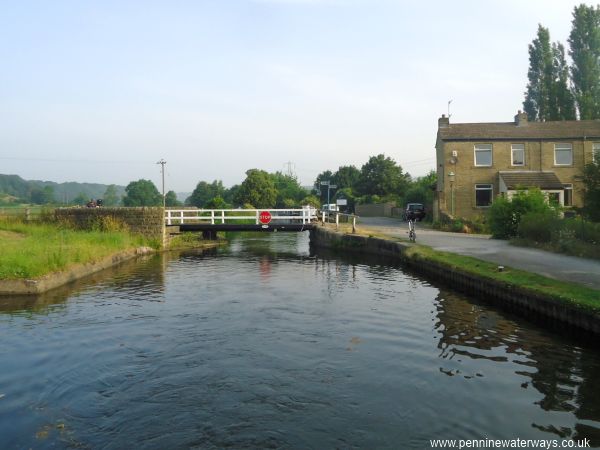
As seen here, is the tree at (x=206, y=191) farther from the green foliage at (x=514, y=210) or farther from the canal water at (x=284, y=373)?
the canal water at (x=284, y=373)

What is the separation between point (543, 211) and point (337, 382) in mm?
19415

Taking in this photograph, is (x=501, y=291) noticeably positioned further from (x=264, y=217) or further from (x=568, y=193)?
(x=568, y=193)

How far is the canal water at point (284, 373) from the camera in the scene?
6.42m

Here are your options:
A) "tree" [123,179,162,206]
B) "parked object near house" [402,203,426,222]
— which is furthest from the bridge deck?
"tree" [123,179,162,206]

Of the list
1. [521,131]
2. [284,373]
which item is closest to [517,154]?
[521,131]

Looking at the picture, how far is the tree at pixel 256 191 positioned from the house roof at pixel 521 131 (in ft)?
125

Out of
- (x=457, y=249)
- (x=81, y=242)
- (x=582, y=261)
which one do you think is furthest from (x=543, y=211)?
(x=81, y=242)

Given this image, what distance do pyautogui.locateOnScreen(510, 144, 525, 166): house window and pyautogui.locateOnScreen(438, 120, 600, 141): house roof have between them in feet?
2.02

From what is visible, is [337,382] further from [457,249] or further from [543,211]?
[543,211]

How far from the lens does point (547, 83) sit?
5169 cm

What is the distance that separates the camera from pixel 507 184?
1308 inches

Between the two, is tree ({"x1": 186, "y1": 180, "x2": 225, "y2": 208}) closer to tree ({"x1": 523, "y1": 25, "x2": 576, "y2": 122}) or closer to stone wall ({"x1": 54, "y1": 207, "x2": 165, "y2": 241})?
tree ({"x1": 523, "y1": 25, "x2": 576, "y2": 122})

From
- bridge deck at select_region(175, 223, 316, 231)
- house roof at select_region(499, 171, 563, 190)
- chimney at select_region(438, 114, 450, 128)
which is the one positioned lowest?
bridge deck at select_region(175, 223, 316, 231)

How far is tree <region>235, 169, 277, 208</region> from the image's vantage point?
7125 cm
